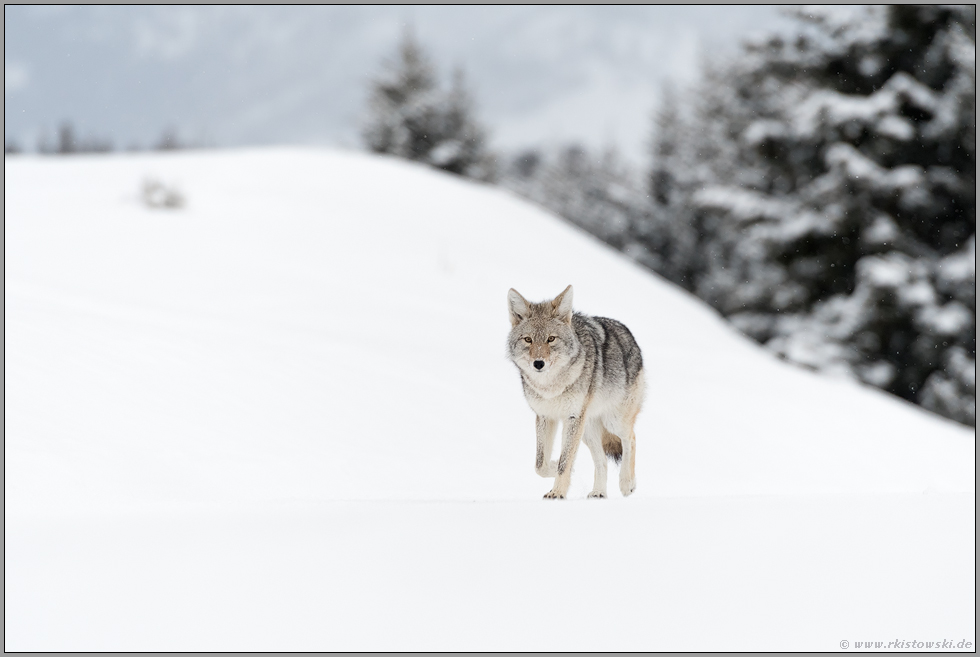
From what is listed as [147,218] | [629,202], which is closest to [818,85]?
[629,202]

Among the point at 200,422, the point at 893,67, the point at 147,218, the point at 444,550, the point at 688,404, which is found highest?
the point at 893,67

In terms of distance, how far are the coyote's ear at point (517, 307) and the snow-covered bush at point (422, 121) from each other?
79.1ft

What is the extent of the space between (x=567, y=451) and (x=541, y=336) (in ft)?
1.67

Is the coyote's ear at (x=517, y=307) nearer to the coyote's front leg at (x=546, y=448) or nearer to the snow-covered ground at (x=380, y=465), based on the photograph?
the coyote's front leg at (x=546, y=448)

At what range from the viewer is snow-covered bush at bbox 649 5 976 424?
1680 centimetres

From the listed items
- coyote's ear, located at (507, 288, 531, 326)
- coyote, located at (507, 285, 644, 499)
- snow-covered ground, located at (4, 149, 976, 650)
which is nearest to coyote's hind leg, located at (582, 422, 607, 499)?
coyote, located at (507, 285, 644, 499)

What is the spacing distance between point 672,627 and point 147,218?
8700mm

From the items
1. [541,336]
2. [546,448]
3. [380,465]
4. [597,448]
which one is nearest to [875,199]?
[380,465]

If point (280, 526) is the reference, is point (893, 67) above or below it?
above

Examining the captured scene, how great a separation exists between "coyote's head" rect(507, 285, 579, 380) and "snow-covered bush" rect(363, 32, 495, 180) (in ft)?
79.2

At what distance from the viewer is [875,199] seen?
1775 centimetres

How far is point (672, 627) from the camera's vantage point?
2.30 m

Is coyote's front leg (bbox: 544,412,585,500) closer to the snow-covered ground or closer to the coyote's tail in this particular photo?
the snow-covered ground

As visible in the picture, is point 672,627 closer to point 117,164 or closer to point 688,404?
point 688,404
